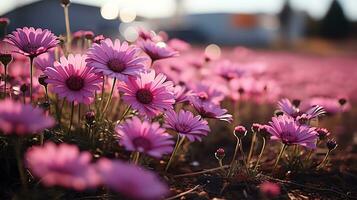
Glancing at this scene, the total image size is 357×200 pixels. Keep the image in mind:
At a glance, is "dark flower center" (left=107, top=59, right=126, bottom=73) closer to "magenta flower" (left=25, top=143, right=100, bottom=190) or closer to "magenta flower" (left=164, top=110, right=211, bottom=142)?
"magenta flower" (left=164, top=110, right=211, bottom=142)

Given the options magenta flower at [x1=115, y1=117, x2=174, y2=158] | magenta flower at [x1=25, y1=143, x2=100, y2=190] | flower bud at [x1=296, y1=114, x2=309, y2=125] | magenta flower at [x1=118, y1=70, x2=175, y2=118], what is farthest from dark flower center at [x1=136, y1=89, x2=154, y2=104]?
magenta flower at [x1=25, y1=143, x2=100, y2=190]

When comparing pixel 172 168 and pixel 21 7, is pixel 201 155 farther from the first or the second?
pixel 21 7

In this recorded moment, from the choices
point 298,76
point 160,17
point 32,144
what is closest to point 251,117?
point 32,144

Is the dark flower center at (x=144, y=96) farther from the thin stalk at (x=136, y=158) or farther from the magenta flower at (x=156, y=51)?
the magenta flower at (x=156, y=51)

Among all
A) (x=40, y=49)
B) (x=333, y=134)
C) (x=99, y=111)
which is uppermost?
(x=40, y=49)

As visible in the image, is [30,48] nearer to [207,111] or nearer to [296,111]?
[207,111]

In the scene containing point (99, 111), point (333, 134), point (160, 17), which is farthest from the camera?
point (160, 17)
